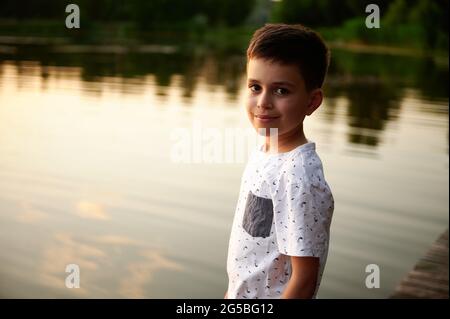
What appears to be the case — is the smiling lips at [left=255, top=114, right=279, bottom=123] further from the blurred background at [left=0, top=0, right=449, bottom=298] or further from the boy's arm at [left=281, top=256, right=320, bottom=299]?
the blurred background at [left=0, top=0, right=449, bottom=298]

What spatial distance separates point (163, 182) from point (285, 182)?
9.62 meters

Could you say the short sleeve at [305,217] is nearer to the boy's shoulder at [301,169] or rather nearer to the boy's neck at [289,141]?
the boy's shoulder at [301,169]

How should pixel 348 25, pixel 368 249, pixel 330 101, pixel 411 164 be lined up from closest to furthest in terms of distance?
pixel 368 249, pixel 411 164, pixel 330 101, pixel 348 25

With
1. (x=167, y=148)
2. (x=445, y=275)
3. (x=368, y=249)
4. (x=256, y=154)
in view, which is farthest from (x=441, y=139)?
(x=256, y=154)

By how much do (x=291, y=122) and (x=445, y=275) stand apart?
5771 mm

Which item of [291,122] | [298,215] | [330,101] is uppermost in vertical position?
[291,122]

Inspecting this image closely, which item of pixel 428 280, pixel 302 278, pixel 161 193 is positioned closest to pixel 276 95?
pixel 302 278

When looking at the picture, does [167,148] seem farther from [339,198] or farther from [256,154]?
[256,154]

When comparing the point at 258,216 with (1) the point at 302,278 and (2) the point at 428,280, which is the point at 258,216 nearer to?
(1) the point at 302,278

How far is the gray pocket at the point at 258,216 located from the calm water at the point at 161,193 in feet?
16.4

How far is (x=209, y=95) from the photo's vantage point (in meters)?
27.0

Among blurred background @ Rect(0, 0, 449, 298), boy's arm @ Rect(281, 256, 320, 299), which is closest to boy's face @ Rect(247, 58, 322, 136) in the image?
boy's arm @ Rect(281, 256, 320, 299)

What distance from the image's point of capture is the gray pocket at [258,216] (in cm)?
173

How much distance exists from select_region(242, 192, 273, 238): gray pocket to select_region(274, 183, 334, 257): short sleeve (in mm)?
47
